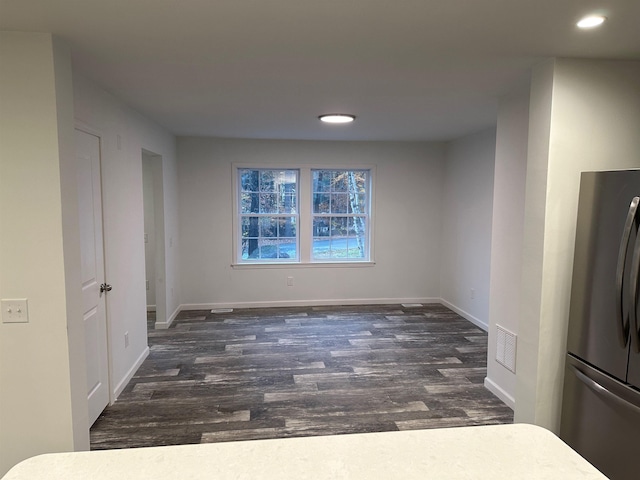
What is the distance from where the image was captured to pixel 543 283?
2.40 m

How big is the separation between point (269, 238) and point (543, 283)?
4151 millimetres

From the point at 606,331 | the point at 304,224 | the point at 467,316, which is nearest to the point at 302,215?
the point at 304,224

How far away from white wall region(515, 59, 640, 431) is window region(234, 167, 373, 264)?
3706 mm

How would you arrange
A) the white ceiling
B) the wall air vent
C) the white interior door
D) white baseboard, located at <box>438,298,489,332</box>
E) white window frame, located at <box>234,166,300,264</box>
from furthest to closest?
white window frame, located at <box>234,166,300,264</box> < white baseboard, located at <box>438,298,489,332</box> < the wall air vent < the white interior door < the white ceiling

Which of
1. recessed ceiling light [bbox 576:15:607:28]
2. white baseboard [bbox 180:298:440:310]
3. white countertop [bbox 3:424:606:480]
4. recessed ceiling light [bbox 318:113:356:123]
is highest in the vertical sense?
recessed ceiling light [bbox 318:113:356:123]

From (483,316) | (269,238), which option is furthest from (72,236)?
(483,316)

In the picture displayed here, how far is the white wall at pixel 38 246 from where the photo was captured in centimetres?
195

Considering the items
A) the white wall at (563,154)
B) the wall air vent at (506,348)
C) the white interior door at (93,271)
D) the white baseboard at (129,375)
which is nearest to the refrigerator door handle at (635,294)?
the white wall at (563,154)

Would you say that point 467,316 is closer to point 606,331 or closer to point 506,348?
point 506,348

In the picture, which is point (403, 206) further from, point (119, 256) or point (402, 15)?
point (402, 15)

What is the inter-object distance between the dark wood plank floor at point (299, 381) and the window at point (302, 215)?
109 centimetres

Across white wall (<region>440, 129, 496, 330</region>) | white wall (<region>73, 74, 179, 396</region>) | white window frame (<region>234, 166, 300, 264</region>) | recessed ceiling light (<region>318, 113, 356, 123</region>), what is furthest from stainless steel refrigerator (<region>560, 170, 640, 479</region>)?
white window frame (<region>234, 166, 300, 264</region>)

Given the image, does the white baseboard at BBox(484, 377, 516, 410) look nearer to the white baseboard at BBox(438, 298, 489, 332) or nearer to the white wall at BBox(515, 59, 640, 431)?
the white wall at BBox(515, 59, 640, 431)

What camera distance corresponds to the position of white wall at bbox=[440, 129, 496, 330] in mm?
4867
